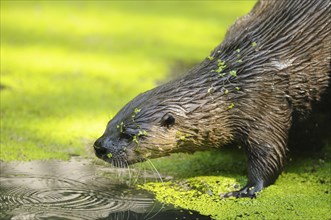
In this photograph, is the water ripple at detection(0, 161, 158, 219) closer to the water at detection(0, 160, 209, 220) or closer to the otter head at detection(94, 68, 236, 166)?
the water at detection(0, 160, 209, 220)

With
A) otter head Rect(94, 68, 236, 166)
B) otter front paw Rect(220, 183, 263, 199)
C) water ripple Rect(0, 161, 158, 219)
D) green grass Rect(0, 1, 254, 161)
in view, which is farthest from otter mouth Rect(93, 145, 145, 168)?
green grass Rect(0, 1, 254, 161)

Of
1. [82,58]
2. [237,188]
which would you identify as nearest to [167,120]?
[237,188]

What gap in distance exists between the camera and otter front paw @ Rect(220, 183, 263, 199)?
5.04 m

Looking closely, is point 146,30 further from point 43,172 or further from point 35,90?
point 43,172

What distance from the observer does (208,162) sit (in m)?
5.83

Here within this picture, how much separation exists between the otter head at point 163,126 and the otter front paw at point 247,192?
1.35 ft

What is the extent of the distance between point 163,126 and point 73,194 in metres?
0.80

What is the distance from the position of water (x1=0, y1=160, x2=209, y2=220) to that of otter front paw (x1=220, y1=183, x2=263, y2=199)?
0.46m

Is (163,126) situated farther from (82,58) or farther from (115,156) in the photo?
(82,58)

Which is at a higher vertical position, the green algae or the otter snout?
the otter snout

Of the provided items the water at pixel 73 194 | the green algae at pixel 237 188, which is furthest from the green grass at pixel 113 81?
the water at pixel 73 194

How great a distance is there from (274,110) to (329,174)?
0.80 metres

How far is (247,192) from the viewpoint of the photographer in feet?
16.6

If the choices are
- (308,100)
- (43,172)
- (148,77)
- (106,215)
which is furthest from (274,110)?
(148,77)
